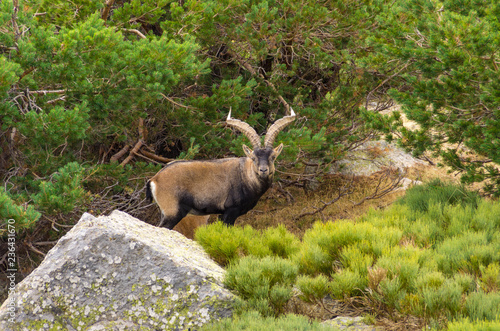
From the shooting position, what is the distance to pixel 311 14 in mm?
9664

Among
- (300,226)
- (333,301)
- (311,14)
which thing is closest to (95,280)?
(333,301)

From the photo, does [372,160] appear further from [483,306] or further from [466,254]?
[483,306]

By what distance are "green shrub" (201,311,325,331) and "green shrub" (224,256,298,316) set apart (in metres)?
0.16

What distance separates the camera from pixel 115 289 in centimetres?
473

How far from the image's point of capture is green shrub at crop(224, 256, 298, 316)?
15.0 feet

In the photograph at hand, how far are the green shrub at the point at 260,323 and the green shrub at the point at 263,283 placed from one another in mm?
162

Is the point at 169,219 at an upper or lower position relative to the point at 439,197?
lower

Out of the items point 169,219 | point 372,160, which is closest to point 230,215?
point 169,219

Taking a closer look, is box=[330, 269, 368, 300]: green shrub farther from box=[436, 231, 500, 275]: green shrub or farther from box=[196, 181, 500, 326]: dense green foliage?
box=[436, 231, 500, 275]: green shrub

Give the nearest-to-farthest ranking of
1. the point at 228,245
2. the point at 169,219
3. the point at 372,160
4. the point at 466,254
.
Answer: the point at 466,254, the point at 228,245, the point at 169,219, the point at 372,160

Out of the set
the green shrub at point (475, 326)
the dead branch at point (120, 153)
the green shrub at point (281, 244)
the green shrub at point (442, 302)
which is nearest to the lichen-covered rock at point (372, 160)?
the dead branch at point (120, 153)

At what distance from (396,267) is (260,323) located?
1.49 m

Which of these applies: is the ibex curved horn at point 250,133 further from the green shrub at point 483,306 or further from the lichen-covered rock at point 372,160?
the green shrub at point 483,306

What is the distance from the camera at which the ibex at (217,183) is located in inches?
318
